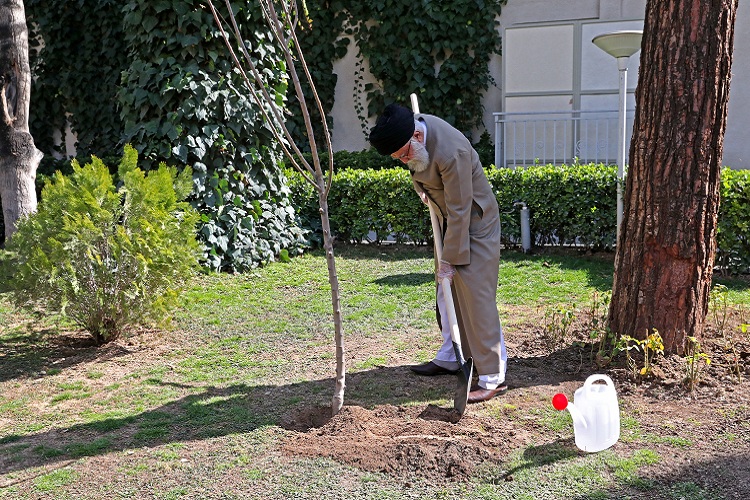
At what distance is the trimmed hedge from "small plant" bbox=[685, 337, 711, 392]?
10.4 ft

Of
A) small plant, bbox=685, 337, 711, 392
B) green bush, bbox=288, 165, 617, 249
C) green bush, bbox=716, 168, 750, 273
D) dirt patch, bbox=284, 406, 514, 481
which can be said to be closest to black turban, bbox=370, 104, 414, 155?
dirt patch, bbox=284, 406, 514, 481

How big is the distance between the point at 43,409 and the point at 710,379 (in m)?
3.92

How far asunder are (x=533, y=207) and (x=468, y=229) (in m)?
4.49

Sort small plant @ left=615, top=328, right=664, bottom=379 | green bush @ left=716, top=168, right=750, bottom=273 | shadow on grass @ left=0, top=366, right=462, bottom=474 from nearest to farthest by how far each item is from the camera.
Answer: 1. shadow on grass @ left=0, top=366, right=462, bottom=474
2. small plant @ left=615, top=328, right=664, bottom=379
3. green bush @ left=716, top=168, right=750, bottom=273

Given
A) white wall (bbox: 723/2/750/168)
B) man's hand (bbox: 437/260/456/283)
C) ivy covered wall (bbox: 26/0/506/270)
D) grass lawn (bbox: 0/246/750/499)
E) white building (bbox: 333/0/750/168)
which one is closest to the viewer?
grass lawn (bbox: 0/246/750/499)

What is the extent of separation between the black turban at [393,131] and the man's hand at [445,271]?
73 cm

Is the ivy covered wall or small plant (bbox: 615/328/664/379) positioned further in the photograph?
the ivy covered wall

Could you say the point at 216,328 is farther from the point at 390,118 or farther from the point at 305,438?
the point at 390,118

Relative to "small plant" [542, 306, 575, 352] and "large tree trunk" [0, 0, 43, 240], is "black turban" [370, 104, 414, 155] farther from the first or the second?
"large tree trunk" [0, 0, 43, 240]

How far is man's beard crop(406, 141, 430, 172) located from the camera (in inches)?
158

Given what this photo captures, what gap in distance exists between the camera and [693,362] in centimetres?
430

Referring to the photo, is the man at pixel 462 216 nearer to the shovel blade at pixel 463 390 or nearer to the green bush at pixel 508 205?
the shovel blade at pixel 463 390

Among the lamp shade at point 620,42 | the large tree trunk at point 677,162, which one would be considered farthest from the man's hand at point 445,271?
the lamp shade at point 620,42

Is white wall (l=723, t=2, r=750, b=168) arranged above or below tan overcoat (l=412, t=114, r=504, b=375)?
above
